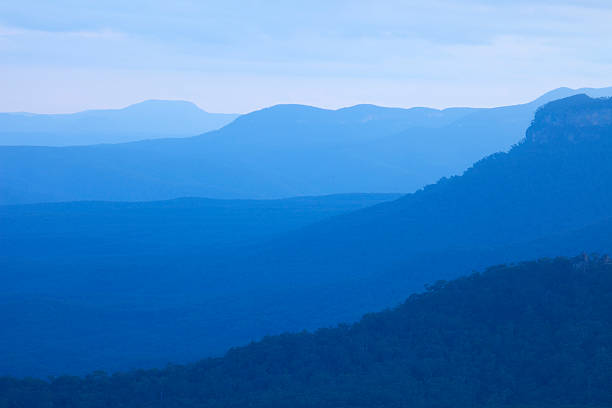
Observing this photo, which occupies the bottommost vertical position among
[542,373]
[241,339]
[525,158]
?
[241,339]

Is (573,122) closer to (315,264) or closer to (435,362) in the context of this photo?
(315,264)

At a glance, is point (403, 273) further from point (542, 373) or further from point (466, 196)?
point (542, 373)

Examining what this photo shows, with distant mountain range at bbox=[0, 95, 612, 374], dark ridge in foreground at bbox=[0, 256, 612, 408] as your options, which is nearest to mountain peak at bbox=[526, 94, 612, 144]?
distant mountain range at bbox=[0, 95, 612, 374]

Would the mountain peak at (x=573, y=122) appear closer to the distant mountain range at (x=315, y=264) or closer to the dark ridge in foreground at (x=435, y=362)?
the distant mountain range at (x=315, y=264)

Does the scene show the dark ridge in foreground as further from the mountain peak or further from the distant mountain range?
the mountain peak

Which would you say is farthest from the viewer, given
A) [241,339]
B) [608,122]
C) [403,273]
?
[608,122]

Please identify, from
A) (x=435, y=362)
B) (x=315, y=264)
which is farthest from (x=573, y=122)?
(x=435, y=362)

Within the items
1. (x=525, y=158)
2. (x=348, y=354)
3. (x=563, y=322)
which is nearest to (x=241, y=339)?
(x=348, y=354)

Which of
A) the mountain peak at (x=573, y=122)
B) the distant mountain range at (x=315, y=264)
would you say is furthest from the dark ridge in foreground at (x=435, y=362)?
the mountain peak at (x=573, y=122)
